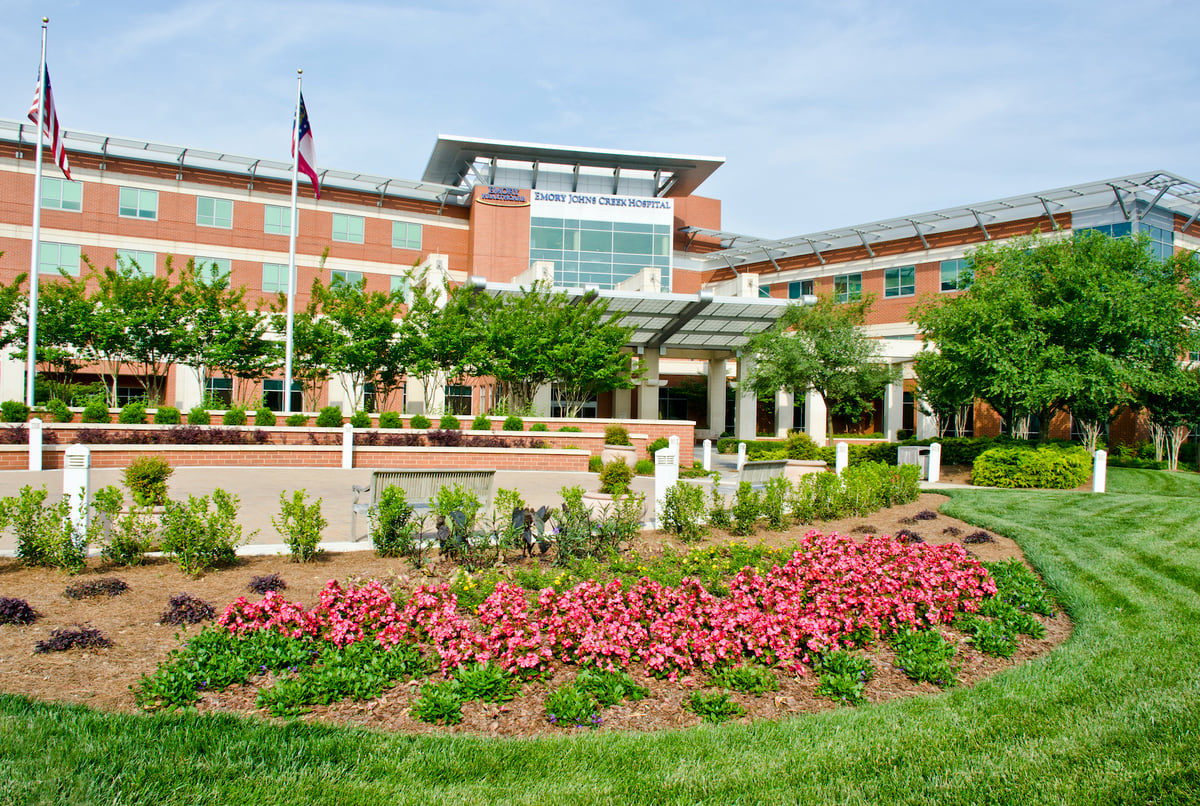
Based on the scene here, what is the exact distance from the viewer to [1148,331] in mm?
19906

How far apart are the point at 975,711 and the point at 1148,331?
19746mm

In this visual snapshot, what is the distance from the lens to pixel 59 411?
2000 cm

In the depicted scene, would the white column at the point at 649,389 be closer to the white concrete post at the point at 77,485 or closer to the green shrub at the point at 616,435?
the green shrub at the point at 616,435

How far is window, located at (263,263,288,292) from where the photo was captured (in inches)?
1558

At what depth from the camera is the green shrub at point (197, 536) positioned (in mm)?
7379

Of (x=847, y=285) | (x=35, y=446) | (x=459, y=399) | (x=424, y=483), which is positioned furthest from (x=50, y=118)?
(x=847, y=285)

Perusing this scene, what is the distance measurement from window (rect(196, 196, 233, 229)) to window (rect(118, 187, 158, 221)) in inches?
75.1

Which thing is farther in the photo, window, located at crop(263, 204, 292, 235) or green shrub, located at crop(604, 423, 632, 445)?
window, located at crop(263, 204, 292, 235)

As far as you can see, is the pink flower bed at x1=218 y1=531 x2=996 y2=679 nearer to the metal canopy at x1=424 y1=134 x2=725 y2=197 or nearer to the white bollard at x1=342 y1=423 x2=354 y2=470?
the white bollard at x1=342 y1=423 x2=354 y2=470

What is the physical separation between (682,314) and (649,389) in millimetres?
4759

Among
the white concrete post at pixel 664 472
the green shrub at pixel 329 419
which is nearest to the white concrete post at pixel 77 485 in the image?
the white concrete post at pixel 664 472

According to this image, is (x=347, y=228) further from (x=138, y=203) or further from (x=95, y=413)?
(x=95, y=413)

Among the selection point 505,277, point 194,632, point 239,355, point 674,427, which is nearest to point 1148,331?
point 674,427

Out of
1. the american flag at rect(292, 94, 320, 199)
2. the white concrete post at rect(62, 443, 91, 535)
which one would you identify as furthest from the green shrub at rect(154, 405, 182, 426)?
the white concrete post at rect(62, 443, 91, 535)
